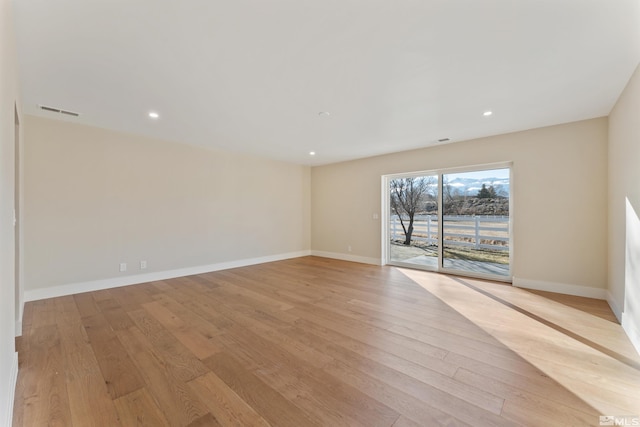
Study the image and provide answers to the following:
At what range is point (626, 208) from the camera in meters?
2.62

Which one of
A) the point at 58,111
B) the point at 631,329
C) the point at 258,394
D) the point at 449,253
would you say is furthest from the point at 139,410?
the point at 449,253

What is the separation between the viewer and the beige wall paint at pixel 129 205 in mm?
3471

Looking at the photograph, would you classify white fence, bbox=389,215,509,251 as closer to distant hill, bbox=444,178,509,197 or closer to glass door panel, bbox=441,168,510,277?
glass door panel, bbox=441,168,510,277

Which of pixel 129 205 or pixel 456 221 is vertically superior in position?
pixel 129 205

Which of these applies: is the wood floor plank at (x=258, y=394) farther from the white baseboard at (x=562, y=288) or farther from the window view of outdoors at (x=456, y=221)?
the window view of outdoors at (x=456, y=221)

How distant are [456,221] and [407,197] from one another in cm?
114

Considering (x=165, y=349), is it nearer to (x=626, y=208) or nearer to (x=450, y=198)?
(x=626, y=208)

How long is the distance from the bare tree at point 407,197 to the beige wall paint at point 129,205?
9.87 ft

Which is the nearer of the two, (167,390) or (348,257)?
(167,390)

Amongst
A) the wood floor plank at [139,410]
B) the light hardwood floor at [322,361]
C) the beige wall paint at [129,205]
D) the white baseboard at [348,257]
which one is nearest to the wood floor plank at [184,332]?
the light hardwood floor at [322,361]

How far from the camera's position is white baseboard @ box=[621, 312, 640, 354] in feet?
7.24

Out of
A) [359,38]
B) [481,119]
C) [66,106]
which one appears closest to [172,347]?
[359,38]

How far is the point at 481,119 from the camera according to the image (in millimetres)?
3543

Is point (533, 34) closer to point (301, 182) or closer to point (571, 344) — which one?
point (571, 344)
